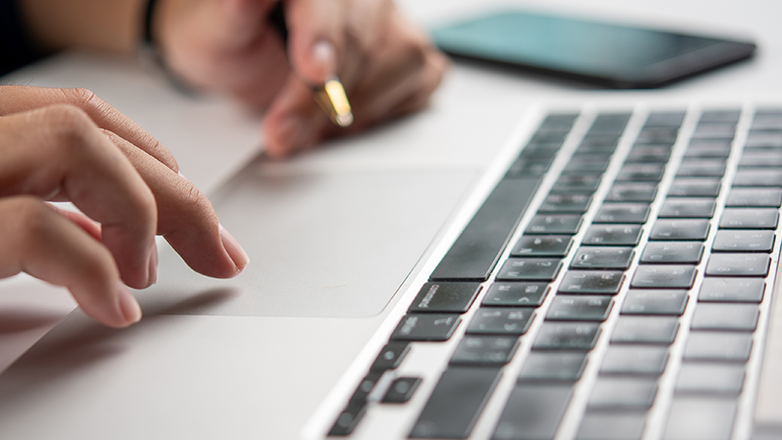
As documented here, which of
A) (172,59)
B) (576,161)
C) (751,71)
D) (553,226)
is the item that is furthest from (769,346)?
(172,59)

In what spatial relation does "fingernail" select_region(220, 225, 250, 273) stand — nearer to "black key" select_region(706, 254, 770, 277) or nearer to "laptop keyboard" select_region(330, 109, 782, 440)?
"laptop keyboard" select_region(330, 109, 782, 440)

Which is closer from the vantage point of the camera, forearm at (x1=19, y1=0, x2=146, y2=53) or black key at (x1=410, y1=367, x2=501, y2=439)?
black key at (x1=410, y1=367, x2=501, y2=439)

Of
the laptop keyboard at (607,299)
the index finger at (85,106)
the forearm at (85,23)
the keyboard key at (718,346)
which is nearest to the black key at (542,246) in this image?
the laptop keyboard at (607,299)

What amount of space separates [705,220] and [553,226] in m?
0.08

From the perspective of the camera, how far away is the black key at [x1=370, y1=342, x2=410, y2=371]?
0.30 metres

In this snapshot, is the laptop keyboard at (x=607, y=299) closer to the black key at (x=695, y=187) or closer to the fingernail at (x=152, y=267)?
the black key at (x=695, y=187)

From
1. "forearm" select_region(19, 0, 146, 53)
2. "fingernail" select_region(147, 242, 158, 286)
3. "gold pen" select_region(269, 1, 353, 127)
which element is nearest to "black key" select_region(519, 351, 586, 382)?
"fingernail" select_region(147, 242, 158, 286)

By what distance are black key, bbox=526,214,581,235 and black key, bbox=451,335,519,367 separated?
0.12m

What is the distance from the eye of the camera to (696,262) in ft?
1.14

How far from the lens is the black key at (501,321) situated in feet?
1.02

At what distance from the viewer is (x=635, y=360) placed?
0.90 ft

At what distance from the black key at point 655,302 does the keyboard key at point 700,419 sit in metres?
0.06

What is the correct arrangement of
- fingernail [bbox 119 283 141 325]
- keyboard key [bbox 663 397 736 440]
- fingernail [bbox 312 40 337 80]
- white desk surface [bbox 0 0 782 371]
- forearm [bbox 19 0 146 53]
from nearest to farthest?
keyboard key [bbox 663 397 736 440] → fingernail [bbox 119 283 141 325] → white desk surface [bbox 0 0 782 371] → fingernail [bbox 312 40 337 80] → forearm [bbox 19 0 146 53]

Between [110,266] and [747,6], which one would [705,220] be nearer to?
[110,266]
